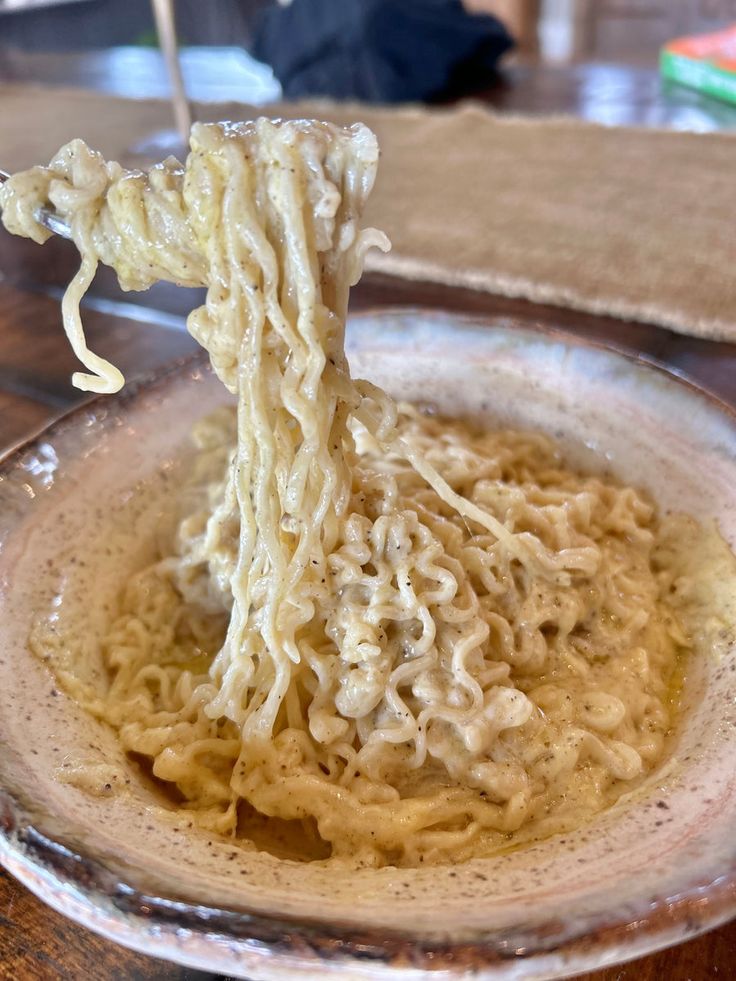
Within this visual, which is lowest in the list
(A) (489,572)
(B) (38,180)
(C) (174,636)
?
(C) (174,636)

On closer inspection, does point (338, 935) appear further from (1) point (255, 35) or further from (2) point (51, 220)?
(1) point (255, 35)

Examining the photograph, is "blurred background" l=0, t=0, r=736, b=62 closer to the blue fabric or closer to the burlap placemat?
the blue fabric

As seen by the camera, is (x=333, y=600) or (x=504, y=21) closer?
(x=333, y=600)

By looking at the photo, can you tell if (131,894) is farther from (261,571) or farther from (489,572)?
(489,572)

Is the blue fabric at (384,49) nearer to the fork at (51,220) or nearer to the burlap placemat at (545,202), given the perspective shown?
the burlap placemat at (545,202)

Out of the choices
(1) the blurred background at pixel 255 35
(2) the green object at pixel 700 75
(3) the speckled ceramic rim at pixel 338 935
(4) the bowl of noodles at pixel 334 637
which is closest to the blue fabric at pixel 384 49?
(1) the blurred background at pixel 255 35

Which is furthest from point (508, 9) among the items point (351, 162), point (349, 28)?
point (351, 162)

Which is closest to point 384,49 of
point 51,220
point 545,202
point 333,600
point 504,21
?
point 545,202
